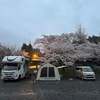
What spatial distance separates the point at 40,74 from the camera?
22703mm

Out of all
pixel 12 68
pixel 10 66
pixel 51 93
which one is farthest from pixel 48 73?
pixel 51 93

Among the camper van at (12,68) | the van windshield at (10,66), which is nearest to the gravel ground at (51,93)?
the camper van at (12,68)

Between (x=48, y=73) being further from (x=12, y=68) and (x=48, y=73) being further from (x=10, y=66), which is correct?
(x=10, y=66)

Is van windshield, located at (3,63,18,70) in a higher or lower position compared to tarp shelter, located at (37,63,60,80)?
higher

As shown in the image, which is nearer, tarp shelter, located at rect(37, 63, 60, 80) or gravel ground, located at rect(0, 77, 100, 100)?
gravel ground, located at rect(0, 77, 100, 100)

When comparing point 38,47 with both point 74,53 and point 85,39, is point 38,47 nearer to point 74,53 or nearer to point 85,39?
point 74,53

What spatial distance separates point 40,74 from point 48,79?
1.18 metres

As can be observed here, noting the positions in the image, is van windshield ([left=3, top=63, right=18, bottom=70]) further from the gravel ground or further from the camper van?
the gravel ground

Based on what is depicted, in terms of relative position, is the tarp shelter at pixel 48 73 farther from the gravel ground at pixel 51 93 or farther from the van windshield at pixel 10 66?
the gravel ground at pixel 51 93

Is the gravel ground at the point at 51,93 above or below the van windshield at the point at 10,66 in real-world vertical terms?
below

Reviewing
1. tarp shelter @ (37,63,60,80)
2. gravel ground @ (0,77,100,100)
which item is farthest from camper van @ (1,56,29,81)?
gravel ground @ (0,77,100,100)

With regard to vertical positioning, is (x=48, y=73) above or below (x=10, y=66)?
below

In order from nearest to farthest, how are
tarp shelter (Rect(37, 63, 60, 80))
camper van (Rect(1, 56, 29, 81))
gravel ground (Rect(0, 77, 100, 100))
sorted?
gravel ground (Rect(0, 77, 100, 100)), camper van (Rect(1, 56, 29, 81)), tarp shelter (Rect(37, 63, 60, 80))

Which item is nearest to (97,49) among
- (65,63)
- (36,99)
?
(65,63)
